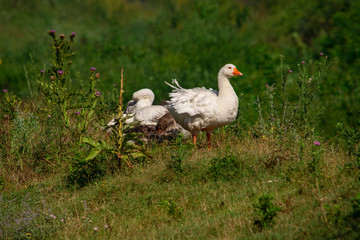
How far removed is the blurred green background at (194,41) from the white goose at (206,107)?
5674 mm

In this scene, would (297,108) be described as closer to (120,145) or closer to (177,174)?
(177,174)

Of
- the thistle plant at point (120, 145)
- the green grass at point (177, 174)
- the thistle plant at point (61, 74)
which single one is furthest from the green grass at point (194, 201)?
the thistle plant at point (61, 74)

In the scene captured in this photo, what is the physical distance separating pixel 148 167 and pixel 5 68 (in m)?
12.0

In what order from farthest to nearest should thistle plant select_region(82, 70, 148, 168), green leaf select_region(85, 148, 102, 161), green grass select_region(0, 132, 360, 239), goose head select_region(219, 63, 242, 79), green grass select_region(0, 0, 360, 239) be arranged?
1. goose head select_region(219, 63, 242, 79)
2. thistle plant select_region(82, 70, 148, 168)
3. green leaf select_region(85, 148, 102, 161)
4. green grass select_region(0, 0, 360, 239)
5. green grass select_region(0, 132, 360, 239)

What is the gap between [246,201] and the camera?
6.12 metres

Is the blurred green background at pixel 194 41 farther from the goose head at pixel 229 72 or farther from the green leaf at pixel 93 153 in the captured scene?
the green leaf at pixel 93 153

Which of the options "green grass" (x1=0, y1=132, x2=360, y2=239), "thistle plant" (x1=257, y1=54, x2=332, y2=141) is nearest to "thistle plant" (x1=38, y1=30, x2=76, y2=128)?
"green grass" (x1=0, y1=132, x2=360, y2=239)

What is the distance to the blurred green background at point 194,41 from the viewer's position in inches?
613

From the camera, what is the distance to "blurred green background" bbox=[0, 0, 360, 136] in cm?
1557

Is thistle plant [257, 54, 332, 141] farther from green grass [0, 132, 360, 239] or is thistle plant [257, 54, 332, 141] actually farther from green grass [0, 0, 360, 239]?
green grass [0, 132, 360, 239]

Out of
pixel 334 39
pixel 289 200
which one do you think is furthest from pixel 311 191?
pixel 334 39

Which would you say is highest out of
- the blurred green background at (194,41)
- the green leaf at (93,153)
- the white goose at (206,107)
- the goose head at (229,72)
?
the goose head at (229,72)

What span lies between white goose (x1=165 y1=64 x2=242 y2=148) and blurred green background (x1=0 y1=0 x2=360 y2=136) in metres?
5.67

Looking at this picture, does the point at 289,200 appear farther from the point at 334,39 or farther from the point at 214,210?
the point at 334,39
